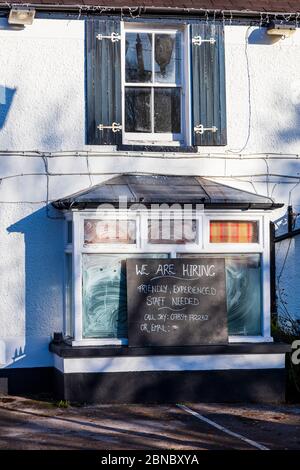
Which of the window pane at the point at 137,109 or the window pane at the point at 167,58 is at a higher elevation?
the window pane at the point at 167,58

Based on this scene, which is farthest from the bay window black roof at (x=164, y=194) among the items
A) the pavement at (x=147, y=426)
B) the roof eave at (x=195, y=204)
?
the pavement at (x=147, y=426)

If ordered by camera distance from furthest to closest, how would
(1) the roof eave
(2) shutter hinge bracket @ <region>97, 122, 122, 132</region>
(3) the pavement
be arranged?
(2) shutter hinge bracket @ <region>97, 122, 122, 132</region> → (1) the roof eave → (3) the pavement

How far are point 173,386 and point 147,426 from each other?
4.77ft

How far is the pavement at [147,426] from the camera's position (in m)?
9.96

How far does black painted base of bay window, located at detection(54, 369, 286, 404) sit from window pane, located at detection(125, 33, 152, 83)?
160 inches

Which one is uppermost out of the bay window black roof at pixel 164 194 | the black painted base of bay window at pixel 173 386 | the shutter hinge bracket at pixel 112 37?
the shutter hinge bracket at pixel 112 37

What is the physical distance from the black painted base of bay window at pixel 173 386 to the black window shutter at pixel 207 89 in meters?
3.17

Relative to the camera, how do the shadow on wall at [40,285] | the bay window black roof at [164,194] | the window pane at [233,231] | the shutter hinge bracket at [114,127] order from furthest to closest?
the shutter hinge bracket at [114,127], the shadow on wall at [40,285], the window pane at [233,231], the bay window black roof at [164,194]

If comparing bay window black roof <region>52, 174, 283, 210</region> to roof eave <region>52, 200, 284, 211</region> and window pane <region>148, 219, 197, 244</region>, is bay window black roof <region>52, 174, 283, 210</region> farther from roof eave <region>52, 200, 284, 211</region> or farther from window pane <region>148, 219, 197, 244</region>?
window pane <region>148, 219, 197, 244</region>

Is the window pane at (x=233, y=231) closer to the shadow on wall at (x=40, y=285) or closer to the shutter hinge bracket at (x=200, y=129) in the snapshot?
the shutter hinge bracket at (x=200, y=129)

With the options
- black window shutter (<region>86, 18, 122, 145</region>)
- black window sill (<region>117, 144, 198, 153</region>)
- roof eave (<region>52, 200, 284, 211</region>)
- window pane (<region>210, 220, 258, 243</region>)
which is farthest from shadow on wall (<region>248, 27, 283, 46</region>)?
window pane (<region>210, 220, 258, 243</region>)

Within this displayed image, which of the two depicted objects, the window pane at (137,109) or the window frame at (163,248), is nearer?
the window frame at (163,248)

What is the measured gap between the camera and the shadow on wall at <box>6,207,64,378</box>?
1286 centimetres
